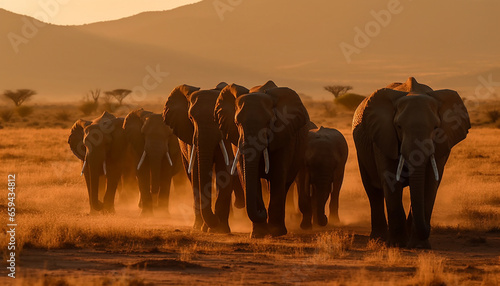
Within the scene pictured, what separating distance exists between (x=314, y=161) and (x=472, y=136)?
2996 cm

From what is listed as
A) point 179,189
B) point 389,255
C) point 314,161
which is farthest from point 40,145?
point 389,255

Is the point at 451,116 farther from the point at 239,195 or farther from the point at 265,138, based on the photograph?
the point at 239,195

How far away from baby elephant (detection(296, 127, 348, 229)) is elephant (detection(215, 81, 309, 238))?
1.65 m

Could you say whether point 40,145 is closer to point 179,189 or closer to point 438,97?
point 179,189

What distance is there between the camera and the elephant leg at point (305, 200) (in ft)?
59.4

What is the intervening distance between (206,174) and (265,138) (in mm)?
1987

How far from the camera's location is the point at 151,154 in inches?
829

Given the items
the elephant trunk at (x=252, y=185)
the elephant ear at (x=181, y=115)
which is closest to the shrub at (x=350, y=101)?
the elephant ear at (x=181, y=115)

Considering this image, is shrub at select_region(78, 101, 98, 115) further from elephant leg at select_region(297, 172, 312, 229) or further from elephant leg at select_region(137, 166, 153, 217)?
elephant leg at select_region(297, 172, 312, 229)

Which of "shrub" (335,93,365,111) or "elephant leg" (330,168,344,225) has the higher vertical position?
"shrub" (335,93,365,111)

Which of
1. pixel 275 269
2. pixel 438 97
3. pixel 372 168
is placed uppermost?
pixel 438 97

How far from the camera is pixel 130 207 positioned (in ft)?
77.2

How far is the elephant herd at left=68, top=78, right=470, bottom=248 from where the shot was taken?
1436 centimetres

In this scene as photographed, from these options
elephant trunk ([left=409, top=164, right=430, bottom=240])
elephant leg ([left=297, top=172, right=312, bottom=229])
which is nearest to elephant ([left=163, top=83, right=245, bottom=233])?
elephant leg ([left=297, top=172, right=312, bottom=229])
